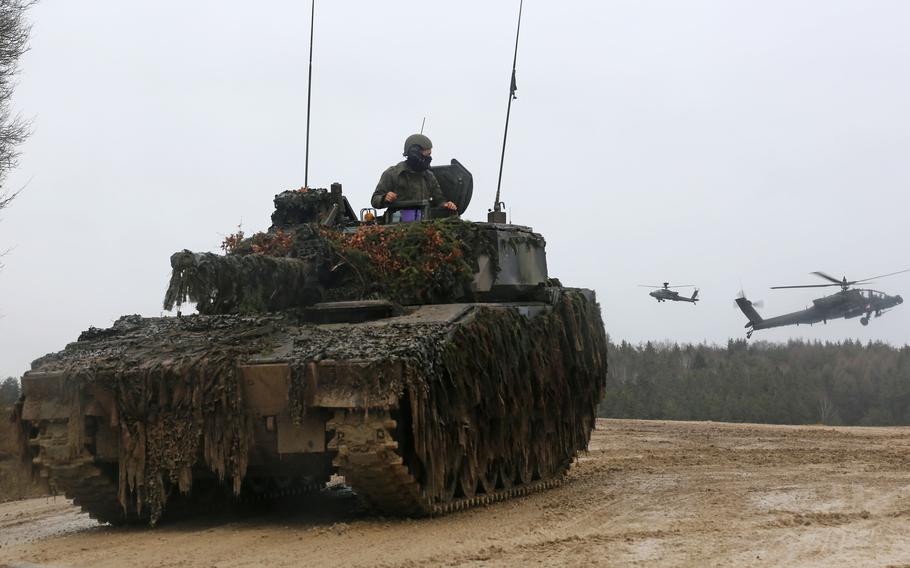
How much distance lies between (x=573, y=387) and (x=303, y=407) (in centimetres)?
477

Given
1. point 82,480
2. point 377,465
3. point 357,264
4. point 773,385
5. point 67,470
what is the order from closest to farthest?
1. point 377,465
2. point 67,470
3. point 82,480
4. point 357,264
5. point 773,385

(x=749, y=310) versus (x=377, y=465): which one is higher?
(x=749, y=310)

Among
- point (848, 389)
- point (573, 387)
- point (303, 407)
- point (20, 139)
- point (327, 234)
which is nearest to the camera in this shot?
point (303, 407)

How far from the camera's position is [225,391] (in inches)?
356

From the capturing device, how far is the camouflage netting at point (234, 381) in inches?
356

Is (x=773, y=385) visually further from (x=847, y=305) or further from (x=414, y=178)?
(x=414, y=178)

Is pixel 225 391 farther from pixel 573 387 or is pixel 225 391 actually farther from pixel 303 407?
pixel 573 387

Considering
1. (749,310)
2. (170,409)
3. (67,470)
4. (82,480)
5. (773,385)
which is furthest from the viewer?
(749,310)

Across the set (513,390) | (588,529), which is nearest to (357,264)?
(513,390)

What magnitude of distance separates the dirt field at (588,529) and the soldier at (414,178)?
10.7ft

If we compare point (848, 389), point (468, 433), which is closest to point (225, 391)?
point (468, 433)

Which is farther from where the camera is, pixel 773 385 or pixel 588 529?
pixel 773 385

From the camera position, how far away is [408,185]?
1312cm

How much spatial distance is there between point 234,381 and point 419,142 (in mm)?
4920
